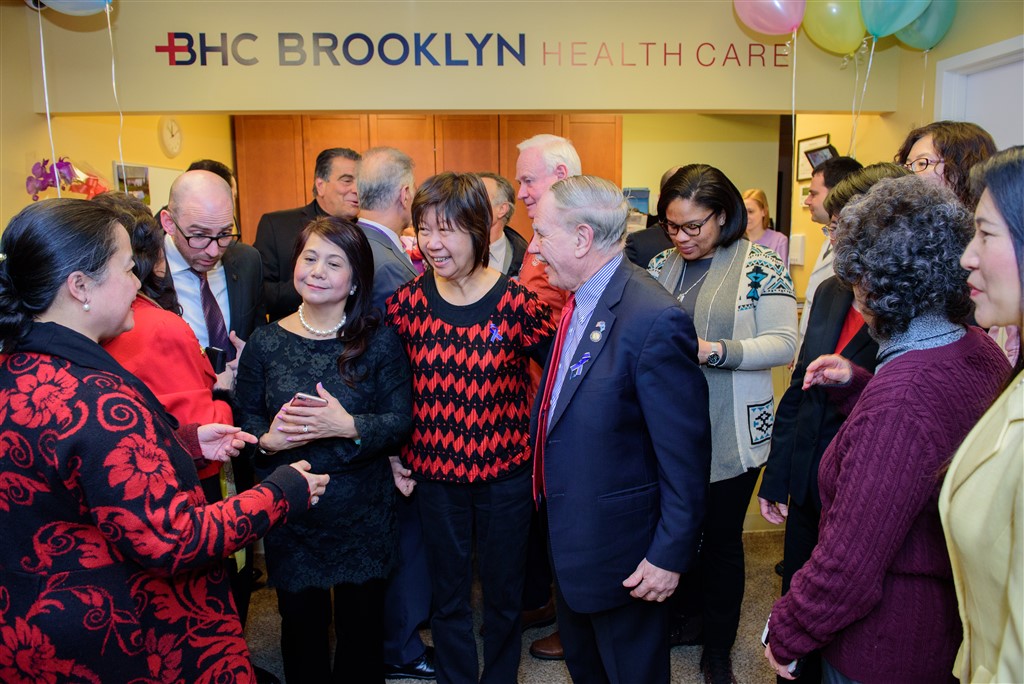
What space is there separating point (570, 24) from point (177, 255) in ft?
8.57

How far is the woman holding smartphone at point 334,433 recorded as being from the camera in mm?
2102

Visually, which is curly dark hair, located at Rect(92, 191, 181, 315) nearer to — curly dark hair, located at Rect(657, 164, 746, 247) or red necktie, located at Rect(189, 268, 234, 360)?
red necktie, located at Rect(189, 268, 234, 360)

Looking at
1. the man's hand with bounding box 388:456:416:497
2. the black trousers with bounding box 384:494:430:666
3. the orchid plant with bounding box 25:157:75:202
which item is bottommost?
Answer: the black trousers with bounding box 384:494:430:666

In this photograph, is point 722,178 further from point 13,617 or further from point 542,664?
point 13,617

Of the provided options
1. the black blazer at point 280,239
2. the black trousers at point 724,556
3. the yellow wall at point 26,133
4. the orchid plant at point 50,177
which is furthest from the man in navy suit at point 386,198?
the yellow wall at point 26,133

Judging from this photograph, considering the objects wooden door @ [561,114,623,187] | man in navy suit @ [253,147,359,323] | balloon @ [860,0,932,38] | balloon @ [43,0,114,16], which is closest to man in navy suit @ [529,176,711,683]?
man in navy suit @ [253,147,359,323]

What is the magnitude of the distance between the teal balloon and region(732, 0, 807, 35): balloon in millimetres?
572

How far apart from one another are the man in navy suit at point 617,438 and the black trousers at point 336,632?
76cm

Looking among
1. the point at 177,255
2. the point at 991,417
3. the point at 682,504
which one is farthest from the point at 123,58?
the point at 991,417

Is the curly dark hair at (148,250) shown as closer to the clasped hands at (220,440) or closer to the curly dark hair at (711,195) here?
the clasped hands at (220,440)

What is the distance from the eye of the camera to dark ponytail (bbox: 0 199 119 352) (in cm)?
129

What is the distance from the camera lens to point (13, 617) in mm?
1275

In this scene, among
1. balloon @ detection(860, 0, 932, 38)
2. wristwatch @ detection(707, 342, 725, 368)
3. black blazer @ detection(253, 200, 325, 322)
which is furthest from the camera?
black blazer @ detection(253, 200, 325, 322)

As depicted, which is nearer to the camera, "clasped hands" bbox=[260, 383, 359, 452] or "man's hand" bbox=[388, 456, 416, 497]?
"clasped hands" bbox=[260, 383, 359, 452]
